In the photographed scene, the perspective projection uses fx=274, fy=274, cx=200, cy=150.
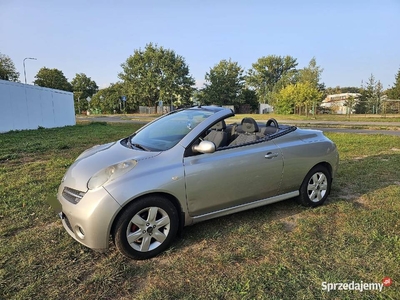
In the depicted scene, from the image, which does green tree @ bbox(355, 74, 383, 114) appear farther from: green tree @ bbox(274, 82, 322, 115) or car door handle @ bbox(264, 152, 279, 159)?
car door handle @ bbox(264, 152, 279, 159)

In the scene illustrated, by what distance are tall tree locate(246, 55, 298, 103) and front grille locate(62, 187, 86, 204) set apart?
219 ft

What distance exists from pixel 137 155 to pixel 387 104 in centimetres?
3430

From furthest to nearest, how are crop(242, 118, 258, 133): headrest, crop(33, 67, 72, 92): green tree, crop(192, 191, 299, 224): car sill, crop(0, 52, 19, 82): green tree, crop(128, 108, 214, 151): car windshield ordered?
crop(33, 67, 72, 92): green tree < crop(0, 52, 19, 82): green tree < crop(242, 118, 258, 133): headrest < crop(128, 108, 214, 151): car windshield < crop(192, 191, 299, 224): car sill

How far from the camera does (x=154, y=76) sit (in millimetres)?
48469

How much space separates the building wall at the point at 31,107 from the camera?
46.8 ft

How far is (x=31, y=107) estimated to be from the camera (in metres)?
16.2

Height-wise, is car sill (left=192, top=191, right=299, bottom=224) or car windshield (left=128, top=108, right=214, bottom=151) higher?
car windshield (left=128, top=108, right=214, bottom=151)

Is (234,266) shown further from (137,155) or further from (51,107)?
(51,107)

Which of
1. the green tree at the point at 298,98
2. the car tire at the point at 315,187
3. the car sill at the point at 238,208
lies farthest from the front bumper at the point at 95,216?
the green tree at the point at 298,98

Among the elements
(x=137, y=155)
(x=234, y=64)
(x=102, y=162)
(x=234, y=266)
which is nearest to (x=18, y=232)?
(x=102, y=162)

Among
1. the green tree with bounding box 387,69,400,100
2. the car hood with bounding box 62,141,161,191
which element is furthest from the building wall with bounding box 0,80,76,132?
the green tree with bounding box 387,69,400,100

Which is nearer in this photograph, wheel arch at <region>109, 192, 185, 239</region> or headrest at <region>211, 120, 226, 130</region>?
wheel arch at <region>109, 192, 185, 239</region>

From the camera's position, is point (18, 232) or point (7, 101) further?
point (7, 101)

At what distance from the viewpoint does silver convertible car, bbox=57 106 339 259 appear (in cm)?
257
